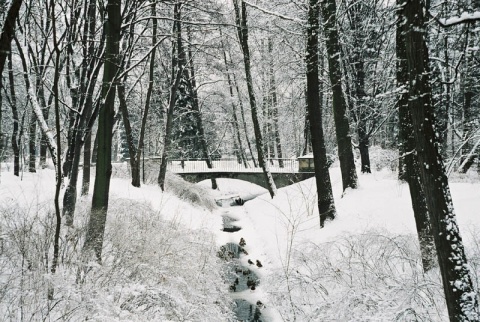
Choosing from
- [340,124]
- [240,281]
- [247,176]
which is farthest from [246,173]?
[240,281]

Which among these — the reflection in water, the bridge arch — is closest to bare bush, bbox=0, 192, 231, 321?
the reflection in water

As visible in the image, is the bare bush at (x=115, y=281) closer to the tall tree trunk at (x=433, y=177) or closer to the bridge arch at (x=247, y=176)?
the tall tree trunk at (x=433, y=177)

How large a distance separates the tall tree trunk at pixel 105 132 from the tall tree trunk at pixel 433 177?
3747 millimetres

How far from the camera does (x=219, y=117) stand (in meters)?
27.5

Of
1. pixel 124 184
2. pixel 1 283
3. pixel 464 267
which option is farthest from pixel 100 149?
pixel 124 184

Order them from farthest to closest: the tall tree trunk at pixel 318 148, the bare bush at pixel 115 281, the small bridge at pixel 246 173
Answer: the small bridge at pixel 246 173, the tall tree trunk at pixel 318 148, the bare bush at pixel 115 281

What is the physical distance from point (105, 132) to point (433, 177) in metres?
4.18

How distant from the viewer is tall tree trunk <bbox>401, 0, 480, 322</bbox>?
3.06 meters

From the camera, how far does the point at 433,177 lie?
316 centimetres

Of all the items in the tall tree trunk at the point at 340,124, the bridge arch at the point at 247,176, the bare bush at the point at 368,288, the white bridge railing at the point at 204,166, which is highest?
the tall tree trunk at the point at 340,124

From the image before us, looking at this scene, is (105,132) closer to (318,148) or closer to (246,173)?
(318,148)

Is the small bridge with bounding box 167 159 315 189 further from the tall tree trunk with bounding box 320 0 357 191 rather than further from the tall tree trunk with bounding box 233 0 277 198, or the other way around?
the tall tree trunk with bounding box 320 0 357 191

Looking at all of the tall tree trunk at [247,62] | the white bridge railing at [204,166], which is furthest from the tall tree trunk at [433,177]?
the white bridge railing at [204,166]

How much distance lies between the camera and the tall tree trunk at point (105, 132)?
191 inches
